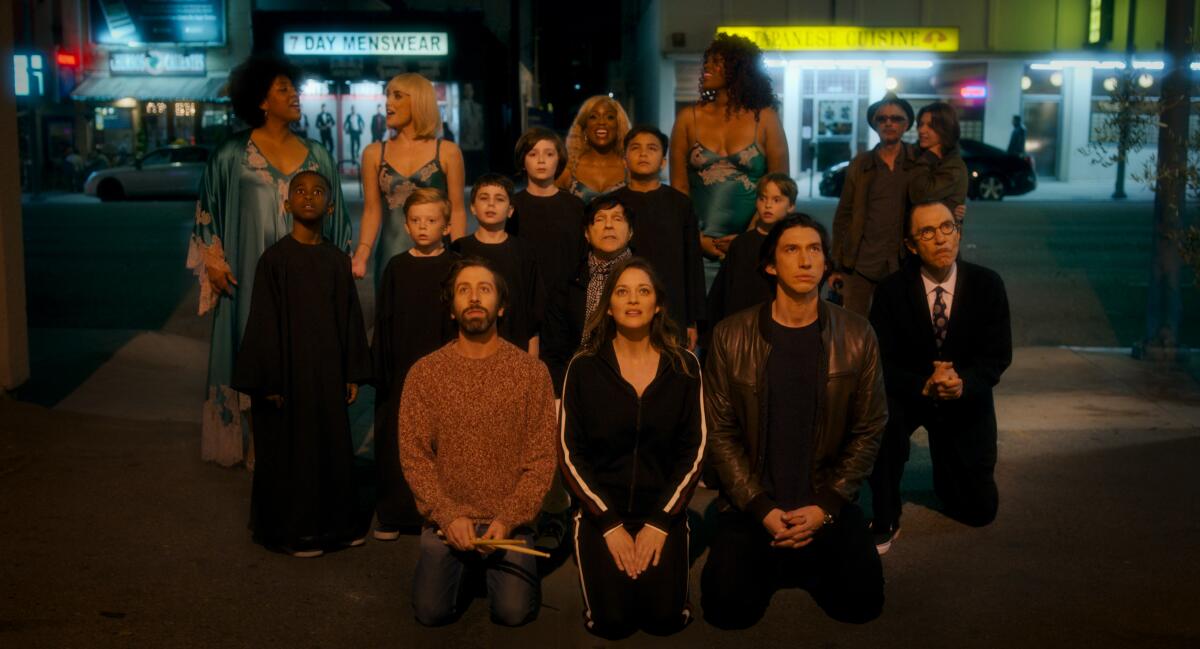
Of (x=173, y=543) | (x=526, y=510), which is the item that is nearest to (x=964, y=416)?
(x=526, y=510)

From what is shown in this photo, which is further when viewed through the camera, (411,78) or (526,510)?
(411,78)

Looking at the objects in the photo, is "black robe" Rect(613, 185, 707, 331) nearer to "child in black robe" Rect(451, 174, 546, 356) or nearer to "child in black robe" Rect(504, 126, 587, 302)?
"child in black robe" Rect(504, 126, 587, 302)

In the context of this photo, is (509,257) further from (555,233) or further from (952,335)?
(952,335)

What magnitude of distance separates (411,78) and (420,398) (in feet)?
7.35

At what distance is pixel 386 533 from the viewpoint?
5805mm

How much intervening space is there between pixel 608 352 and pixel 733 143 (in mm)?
2420

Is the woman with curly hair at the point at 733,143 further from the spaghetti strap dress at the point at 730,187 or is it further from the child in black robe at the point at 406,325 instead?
the child in black robe at the point at 406,325

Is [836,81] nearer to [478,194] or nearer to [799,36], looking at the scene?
[799,36]

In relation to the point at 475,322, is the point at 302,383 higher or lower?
lower

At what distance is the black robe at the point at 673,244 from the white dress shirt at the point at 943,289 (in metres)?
1.12

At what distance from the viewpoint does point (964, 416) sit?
19.7 ft

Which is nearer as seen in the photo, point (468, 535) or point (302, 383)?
point (468, 535)

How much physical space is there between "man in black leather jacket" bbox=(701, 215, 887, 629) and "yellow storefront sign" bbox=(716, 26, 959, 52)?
32442 millimetres

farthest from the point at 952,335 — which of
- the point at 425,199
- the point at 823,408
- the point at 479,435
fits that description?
the point at 425,199
